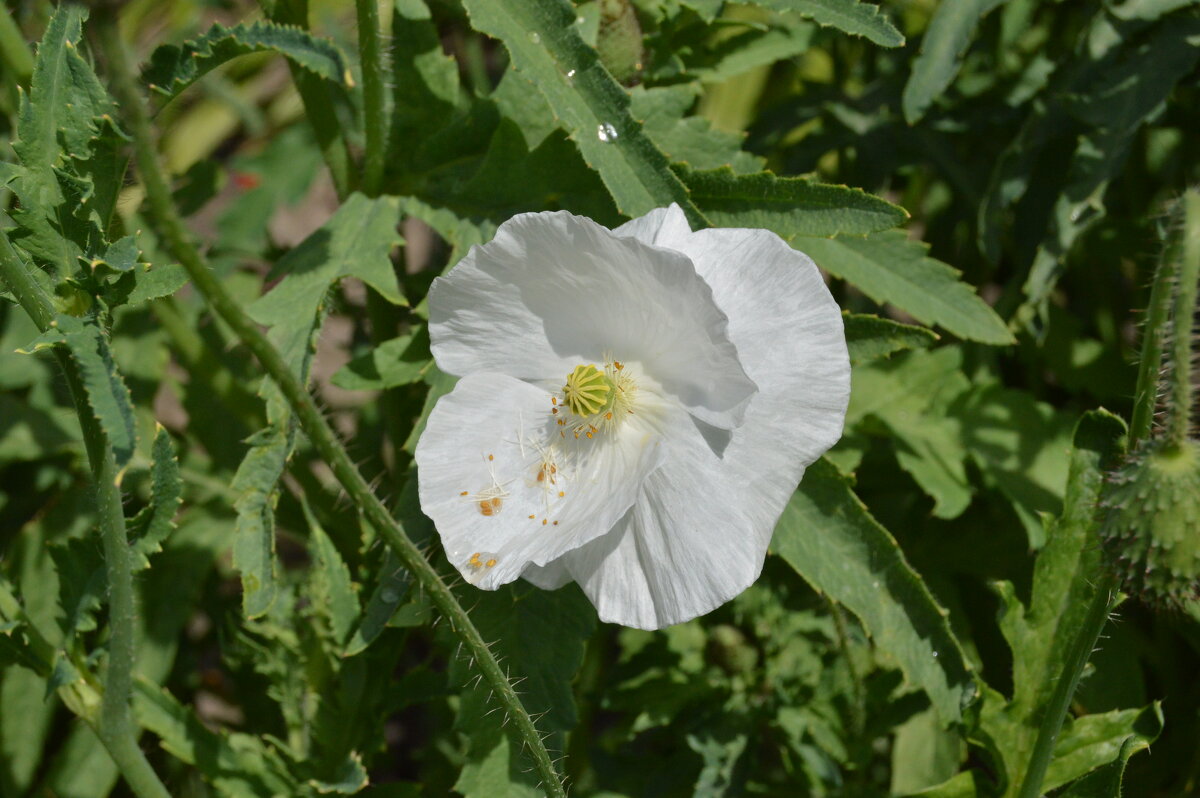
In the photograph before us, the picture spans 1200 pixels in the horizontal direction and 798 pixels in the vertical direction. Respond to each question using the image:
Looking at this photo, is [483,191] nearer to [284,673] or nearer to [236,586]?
[284,673]

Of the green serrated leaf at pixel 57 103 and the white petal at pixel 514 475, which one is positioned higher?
the green serrated leaf at pixel 57 103

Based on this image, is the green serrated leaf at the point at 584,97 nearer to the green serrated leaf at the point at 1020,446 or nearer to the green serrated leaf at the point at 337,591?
the green serrated leaf at the point at 337,591

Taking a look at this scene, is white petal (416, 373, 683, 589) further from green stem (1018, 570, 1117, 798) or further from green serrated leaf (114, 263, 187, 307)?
green stem (1018, 570, 1117, 798)

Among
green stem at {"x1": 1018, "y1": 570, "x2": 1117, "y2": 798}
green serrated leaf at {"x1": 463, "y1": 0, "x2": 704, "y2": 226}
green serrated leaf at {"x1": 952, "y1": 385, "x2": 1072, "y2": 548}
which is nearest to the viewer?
green stem at {"x1": 1018, "y1": 570, "x2": 1117, "y2": 798}

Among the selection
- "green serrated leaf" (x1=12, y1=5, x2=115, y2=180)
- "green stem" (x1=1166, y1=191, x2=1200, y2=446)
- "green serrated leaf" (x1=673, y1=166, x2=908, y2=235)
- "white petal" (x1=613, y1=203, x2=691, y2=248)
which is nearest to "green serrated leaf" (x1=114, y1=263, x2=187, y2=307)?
"green serrated leaf" (x1=12, y1=5, x2=115, y2=180)

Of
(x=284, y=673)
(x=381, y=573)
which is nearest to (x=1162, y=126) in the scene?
(x=381, y=573)

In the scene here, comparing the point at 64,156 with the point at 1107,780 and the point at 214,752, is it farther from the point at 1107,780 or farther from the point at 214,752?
the point at 1107,780

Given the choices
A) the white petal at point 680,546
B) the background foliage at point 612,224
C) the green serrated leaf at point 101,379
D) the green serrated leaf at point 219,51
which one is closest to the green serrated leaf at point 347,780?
the background foliage at point 612,224
